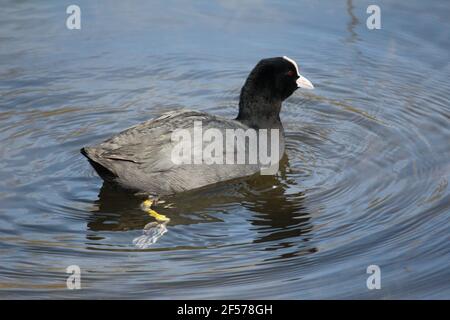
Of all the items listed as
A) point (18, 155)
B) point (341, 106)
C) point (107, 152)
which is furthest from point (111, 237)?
point (341, 106)

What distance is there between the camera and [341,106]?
8.86 meters

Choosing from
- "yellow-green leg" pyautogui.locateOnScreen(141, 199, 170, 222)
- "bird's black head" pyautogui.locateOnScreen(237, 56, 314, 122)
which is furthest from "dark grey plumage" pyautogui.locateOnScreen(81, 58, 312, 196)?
"bird's black head" pyautogui.locateOnScreen(237, 56, 314, 122)

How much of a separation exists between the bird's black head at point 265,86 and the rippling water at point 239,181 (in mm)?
495

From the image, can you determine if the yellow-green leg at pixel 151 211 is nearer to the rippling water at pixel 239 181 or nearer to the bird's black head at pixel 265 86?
the rippling water at pixel 239 181

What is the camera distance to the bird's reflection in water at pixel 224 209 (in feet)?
21.7

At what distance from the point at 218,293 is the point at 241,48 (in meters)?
4.82

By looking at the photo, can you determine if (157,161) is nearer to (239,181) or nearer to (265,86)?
(239,181)

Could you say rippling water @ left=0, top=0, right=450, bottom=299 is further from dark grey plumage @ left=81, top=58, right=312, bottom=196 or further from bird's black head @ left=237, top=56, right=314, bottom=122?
bird's black head @ left=237, top=56, right=314, bottom=122

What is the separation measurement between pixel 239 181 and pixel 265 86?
99 cm

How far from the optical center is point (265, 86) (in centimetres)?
805

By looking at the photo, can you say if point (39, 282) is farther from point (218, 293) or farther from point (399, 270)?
point (399, 270)

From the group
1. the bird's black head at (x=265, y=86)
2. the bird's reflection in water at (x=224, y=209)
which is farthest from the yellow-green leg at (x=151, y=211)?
the bird's black head at (x=265, y=86)

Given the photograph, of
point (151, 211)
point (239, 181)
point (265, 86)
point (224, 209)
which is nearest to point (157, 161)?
point (151, 211)

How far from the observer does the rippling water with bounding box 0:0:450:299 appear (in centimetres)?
597
